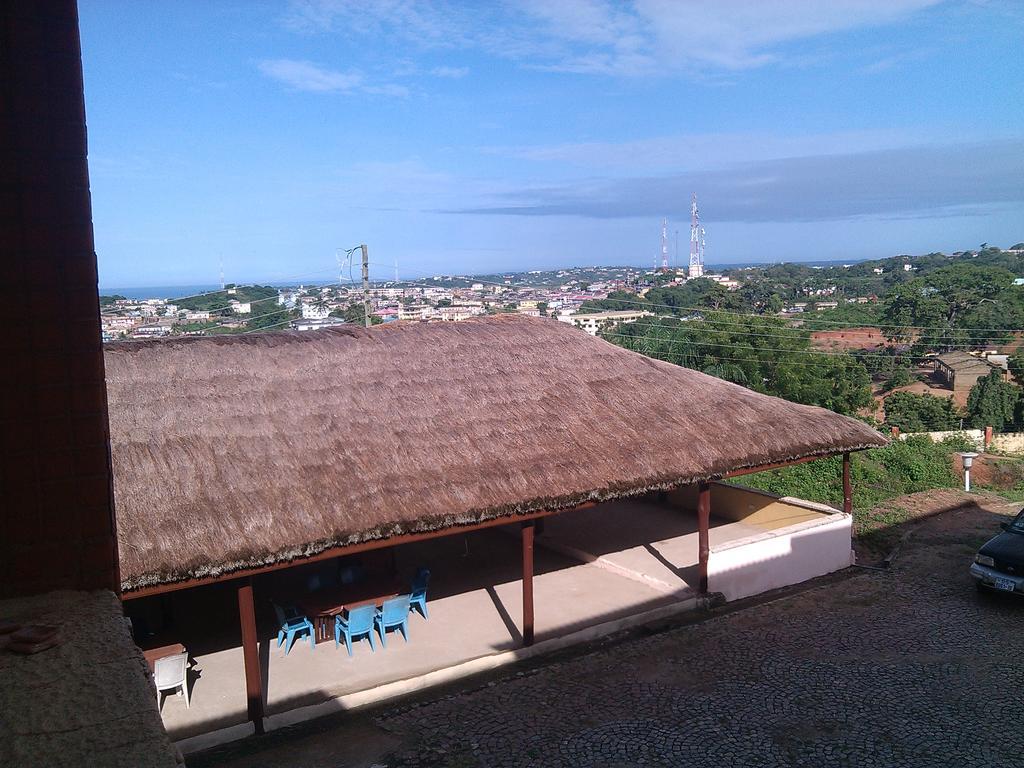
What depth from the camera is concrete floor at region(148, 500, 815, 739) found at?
27.2ft

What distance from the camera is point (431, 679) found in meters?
8.41

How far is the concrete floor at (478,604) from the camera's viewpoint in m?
8.28

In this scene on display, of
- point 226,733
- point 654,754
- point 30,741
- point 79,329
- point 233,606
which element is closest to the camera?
point 30,741

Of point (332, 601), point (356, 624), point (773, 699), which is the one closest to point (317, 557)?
point (356, 624)

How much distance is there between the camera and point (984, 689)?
26.0 feet

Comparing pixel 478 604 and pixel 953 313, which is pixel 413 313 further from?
pixel 478 604

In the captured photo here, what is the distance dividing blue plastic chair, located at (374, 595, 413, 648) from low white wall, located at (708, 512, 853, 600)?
4098mm

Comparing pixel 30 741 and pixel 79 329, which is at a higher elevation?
pixel 79 329

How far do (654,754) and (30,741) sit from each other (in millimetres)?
6308

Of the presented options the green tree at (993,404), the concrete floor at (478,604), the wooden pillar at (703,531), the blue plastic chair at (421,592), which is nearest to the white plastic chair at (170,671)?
the concrete floor at (478,604)

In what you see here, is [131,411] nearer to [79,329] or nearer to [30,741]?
[79,329]

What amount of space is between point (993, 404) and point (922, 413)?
97.2 inches

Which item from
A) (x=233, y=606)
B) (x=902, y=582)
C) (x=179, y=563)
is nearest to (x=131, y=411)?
(x=179, y=563)

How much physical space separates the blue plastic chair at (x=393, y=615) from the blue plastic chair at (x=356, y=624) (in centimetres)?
10
